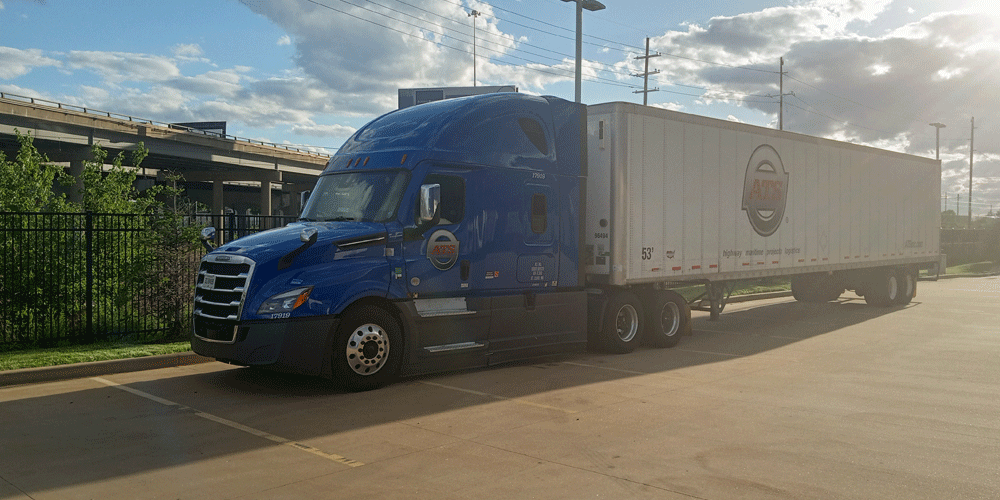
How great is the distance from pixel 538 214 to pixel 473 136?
1530 mm

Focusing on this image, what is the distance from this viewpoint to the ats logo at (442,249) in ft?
32.1

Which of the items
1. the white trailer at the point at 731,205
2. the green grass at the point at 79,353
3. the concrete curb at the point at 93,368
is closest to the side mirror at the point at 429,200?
the white trailer at the point at 731,205

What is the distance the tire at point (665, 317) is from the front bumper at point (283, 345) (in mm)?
5911

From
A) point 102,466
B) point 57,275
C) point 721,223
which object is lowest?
point 102,466

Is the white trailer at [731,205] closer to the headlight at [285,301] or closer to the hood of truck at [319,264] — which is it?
the hood of truck at [319,264]

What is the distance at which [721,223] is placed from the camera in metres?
13.9

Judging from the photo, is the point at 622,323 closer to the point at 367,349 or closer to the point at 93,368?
the point at 367,349

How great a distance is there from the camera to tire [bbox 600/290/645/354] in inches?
481

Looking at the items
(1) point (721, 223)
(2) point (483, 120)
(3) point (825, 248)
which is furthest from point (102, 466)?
(3) point (825, 248)

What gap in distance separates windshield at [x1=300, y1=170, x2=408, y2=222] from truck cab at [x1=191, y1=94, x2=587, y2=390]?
0.06ft

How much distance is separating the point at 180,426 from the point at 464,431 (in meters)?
2.69

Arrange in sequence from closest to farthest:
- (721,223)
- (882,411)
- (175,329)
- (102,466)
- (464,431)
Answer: (102,466)
(464,431)
(882,411)
(175,329)
(721,223)

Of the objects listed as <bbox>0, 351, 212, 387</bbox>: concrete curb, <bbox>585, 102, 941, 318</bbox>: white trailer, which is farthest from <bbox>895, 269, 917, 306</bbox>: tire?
<bbox>0, 351, 212, 387</bbox>: concrete curb

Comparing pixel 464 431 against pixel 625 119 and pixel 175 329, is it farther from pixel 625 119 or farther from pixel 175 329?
pixel 175 329
